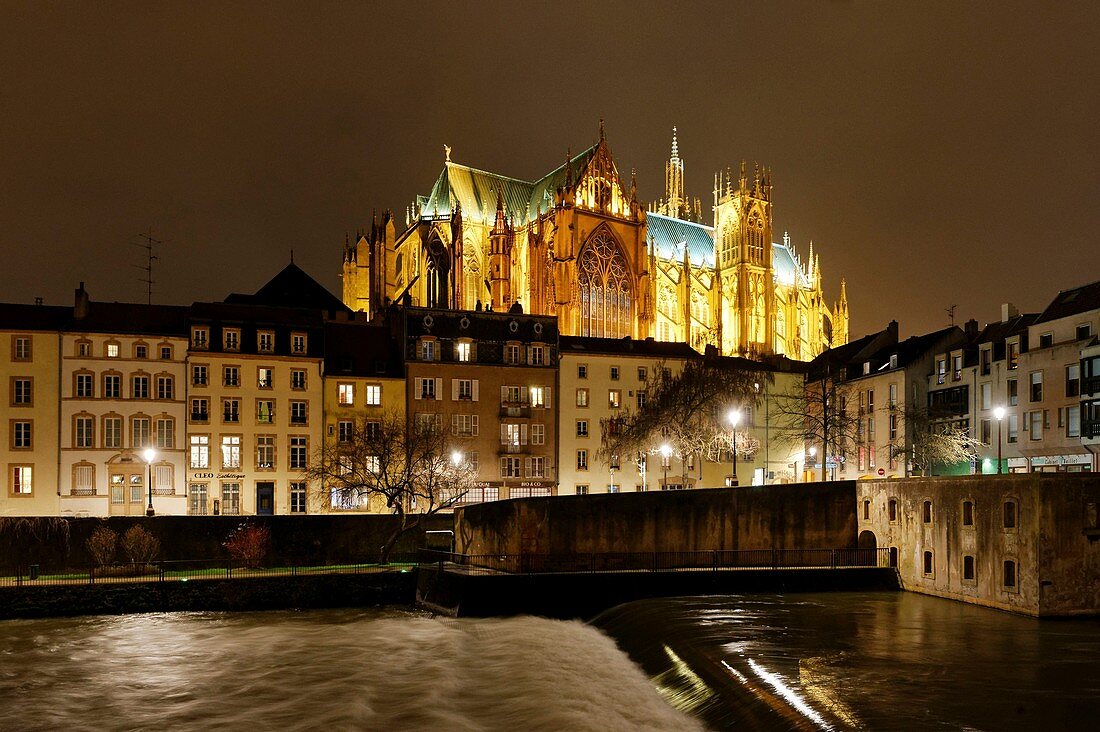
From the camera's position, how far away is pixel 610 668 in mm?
30469

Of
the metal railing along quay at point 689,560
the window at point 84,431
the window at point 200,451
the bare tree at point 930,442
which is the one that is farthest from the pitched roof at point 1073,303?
the window at point 84,431

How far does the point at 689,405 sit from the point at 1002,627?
A: 29.4m

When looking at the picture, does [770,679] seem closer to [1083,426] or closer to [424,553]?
[424,553]

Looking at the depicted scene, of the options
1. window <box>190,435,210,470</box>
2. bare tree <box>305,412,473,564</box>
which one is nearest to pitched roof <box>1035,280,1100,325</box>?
bare tree <box>305,412,473,564</box>

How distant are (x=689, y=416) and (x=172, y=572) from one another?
1217 inches

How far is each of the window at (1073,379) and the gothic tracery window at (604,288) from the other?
171 feet

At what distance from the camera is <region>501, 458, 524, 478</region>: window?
66625 mm

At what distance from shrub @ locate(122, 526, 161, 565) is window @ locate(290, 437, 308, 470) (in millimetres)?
13565

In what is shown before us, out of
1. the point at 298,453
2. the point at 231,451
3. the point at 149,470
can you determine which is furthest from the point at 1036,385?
the point at 149,470

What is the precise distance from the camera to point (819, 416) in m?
72.4

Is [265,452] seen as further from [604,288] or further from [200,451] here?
[604,288]

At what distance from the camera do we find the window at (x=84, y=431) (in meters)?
58.1

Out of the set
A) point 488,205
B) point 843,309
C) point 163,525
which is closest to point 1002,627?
point 163,525

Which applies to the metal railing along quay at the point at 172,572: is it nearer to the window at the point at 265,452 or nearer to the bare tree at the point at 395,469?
the bare tree at the point at 395,469
